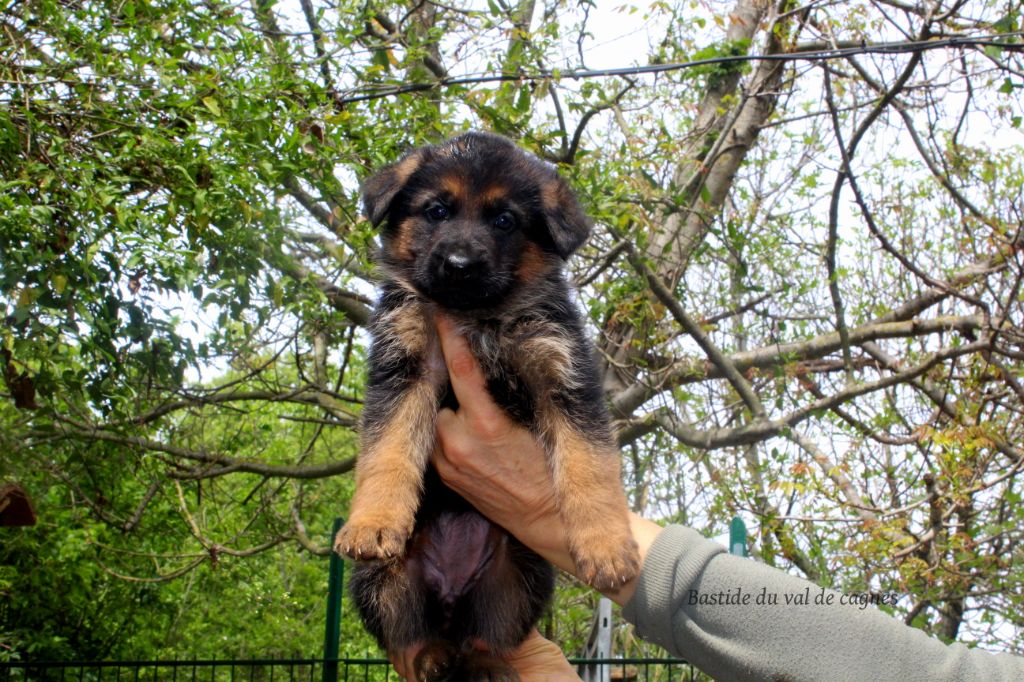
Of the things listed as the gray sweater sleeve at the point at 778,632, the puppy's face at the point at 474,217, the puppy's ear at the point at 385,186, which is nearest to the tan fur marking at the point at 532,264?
the puppy's face at the point at 474,217

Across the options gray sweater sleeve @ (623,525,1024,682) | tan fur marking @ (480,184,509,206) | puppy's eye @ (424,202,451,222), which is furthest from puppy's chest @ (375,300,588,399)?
gray sweater sleeve @ (623,525,1024,682)

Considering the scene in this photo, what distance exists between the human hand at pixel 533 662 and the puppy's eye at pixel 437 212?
1.55 m

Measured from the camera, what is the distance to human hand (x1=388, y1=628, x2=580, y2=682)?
301 cm

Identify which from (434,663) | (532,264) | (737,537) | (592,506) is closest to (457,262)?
(532,264)

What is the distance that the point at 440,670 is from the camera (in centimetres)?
290

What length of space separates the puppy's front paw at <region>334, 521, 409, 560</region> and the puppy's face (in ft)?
2.85

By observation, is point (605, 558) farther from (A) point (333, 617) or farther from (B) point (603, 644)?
(B) point (603, 644)

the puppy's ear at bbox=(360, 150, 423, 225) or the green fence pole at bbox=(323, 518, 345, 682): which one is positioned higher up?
the puppy's ear at bbox=(360, 150, 423, 225)

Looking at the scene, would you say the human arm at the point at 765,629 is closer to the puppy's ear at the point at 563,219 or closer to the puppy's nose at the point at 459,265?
the puppy's nose at the point at 459,265

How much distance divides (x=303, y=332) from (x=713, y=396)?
3.84m

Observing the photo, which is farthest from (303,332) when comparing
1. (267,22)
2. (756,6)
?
(756,6)

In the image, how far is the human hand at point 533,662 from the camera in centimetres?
301

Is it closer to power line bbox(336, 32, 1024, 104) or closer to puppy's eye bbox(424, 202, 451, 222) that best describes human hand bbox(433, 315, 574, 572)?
puppy's eye bbox(424, 202, 451, 222)

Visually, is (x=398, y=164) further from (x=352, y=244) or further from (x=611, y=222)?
(x=611, y=222)
